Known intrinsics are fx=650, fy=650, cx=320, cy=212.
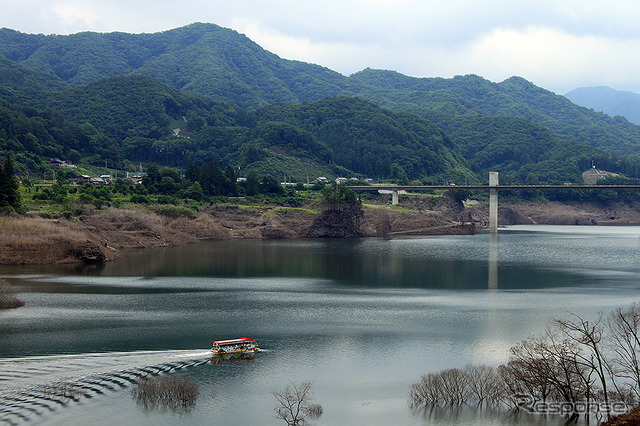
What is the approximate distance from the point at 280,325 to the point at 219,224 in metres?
62.1

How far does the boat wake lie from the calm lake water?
3.5 inches

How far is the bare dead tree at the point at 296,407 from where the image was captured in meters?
24.4

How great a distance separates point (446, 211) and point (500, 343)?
324 feet

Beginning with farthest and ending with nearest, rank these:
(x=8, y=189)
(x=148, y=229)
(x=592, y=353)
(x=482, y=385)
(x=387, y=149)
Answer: (x=387, y=149)
(x=148, y=229)
(x=8, y=189)
(x=592, y=353)
(x=482, y=385)

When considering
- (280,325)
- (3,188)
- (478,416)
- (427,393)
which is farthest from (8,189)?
(478,416)

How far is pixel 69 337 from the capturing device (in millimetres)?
34375

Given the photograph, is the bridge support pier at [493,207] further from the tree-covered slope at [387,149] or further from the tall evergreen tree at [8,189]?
the tall evergreen tree at [8,189]

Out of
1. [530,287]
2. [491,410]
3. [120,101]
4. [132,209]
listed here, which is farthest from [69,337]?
[120,101]

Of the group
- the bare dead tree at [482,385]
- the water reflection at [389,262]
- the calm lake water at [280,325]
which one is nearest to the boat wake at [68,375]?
the calm lake water at [280,325]

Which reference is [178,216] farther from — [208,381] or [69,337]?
[208,381]

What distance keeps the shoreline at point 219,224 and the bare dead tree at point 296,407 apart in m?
46.4

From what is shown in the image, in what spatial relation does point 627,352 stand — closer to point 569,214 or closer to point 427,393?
point 427,393

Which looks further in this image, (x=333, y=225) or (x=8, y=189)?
(x=333, y=225)

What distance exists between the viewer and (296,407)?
25375 millimetres
